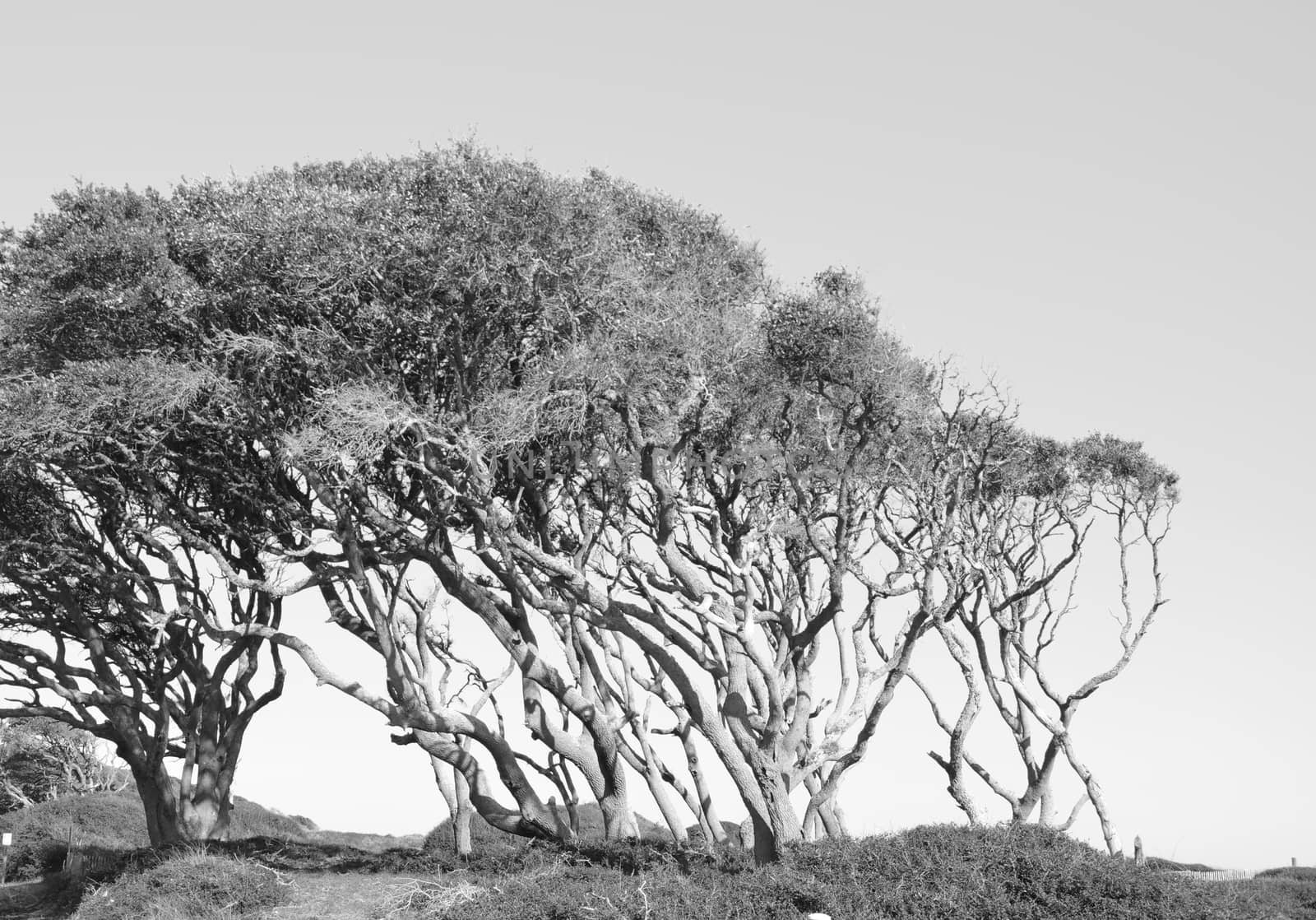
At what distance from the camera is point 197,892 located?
758 inches

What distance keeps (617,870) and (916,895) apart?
4.33 m

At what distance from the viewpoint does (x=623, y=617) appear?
18.1 metres

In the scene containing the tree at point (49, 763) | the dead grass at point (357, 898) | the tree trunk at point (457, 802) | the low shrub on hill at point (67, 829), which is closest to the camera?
the dead grass at point (357, 898)

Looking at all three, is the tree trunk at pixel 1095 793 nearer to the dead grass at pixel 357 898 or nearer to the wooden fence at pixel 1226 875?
the wooden fence at pixel 1226 875

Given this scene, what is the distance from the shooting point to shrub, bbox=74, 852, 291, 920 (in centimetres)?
1898

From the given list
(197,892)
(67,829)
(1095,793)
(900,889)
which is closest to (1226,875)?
(1095,793)

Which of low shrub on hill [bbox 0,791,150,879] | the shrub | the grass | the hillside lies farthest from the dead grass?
low shrub on hill [bbox 0,791,150,879]

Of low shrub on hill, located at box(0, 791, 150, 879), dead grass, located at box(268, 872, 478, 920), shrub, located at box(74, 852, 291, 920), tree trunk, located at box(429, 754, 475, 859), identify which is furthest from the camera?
low shrub on hill, located at box(0, 791, 150, 879)

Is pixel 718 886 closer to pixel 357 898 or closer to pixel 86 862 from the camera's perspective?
pixel 357 898

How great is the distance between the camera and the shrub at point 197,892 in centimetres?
1898

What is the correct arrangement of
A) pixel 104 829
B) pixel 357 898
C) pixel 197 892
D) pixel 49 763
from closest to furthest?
pixel 197 892 → pixel 357 898 → pixel 104 829 → pixel 49 763

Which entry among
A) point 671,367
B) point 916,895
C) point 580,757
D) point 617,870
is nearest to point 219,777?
point 580,757

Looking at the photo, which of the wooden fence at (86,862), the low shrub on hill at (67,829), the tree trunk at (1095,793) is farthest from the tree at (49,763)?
the tree trunk at (1095,793)

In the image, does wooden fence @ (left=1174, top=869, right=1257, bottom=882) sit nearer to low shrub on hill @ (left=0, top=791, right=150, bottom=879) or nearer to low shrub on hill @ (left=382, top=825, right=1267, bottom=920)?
low shrub on hill @ (left=382, top=825, right=1267, bottom=920)
